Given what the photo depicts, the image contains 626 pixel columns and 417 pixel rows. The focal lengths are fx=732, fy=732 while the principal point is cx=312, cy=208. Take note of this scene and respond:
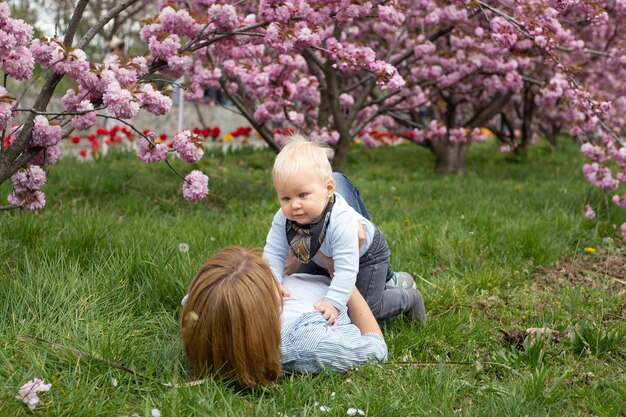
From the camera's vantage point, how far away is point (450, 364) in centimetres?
286

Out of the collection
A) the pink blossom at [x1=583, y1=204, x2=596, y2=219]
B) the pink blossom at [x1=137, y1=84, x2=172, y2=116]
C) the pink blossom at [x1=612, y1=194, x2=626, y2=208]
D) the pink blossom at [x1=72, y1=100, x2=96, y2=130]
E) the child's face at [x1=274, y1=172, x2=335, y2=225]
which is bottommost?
the pink blossom at [x1=583, y1=204, x2=596, y2=219]

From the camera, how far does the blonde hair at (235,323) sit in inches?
97.0

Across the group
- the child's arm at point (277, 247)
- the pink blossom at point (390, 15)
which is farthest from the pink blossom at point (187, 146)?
the pink blossom at point (390, 15)

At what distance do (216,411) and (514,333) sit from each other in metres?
1.42

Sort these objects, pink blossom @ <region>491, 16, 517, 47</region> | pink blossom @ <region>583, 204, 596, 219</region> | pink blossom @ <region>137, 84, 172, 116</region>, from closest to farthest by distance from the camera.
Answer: pink blossom @ <region>137, 84, 172, 116</region>
pink blossom @ <region>491, 16, 517, 47</region>
pink blossom @ <region>583, 204, 596, 219</region>

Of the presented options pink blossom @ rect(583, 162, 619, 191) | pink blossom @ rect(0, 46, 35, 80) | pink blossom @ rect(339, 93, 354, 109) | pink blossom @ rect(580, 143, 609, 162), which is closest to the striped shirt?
pink blossom @ rect(0, 46, 35, 80)

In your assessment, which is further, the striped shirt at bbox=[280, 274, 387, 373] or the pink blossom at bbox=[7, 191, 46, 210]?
the pink blossom at bbox=[7, 191, 46, 210]

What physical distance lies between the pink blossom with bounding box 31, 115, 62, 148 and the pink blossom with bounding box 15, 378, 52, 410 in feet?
5.19

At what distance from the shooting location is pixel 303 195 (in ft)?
9.18

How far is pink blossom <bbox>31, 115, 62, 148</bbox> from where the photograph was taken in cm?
345

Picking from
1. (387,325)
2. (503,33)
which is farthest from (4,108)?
(503,33)

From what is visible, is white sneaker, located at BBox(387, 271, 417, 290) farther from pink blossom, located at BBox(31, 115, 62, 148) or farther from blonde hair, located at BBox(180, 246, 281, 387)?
pink blossom, located at BBox(31, 115, 62, 148)

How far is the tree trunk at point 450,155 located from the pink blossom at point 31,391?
7.38 m

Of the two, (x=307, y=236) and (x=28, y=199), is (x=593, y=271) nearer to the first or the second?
(x=307, y=236)
